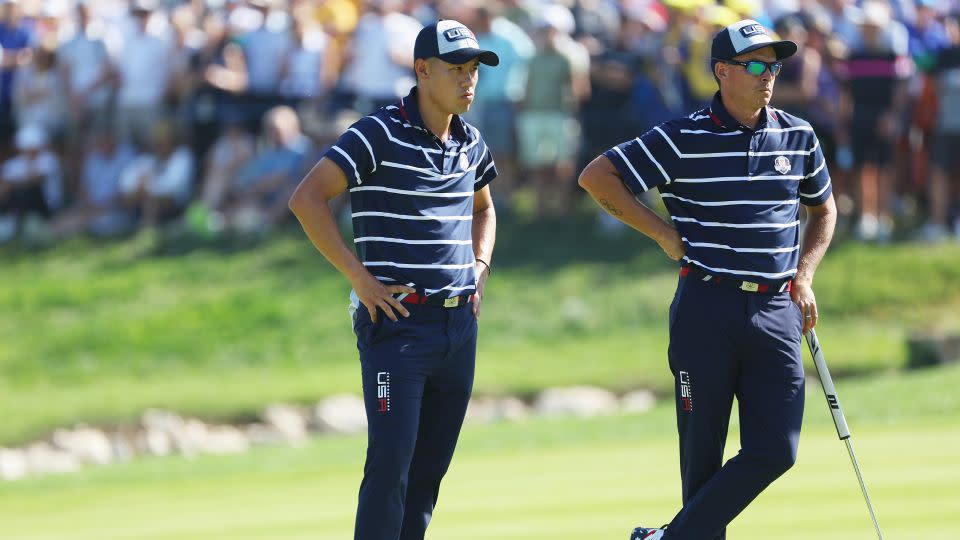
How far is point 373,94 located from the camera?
1817cm

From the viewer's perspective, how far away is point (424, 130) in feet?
20.8

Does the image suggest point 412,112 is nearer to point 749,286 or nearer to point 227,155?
point 749,286

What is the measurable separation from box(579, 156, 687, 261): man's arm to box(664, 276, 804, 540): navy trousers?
17 cm

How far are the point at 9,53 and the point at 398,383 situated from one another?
14.9 meters

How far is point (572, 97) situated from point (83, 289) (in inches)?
233

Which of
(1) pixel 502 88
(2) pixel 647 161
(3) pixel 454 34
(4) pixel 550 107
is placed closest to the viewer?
(3) pixel 454 34

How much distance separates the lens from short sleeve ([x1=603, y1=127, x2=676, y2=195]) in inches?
253

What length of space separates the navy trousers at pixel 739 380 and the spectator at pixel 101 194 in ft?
47.0

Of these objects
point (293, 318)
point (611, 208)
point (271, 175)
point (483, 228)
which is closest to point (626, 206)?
point (611, 208)

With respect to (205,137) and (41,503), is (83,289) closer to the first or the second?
(205,137)

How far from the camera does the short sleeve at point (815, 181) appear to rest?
21.4ft

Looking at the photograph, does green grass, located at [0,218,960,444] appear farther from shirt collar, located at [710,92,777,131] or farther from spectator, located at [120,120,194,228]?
shirt collar, located at [710,92,777,131]

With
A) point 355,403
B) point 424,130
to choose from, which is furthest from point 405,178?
point 355,403

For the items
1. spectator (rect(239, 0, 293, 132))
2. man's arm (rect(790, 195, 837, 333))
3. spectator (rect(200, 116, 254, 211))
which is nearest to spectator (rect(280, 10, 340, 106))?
spectator (rect(239, 0, 293, 132))
